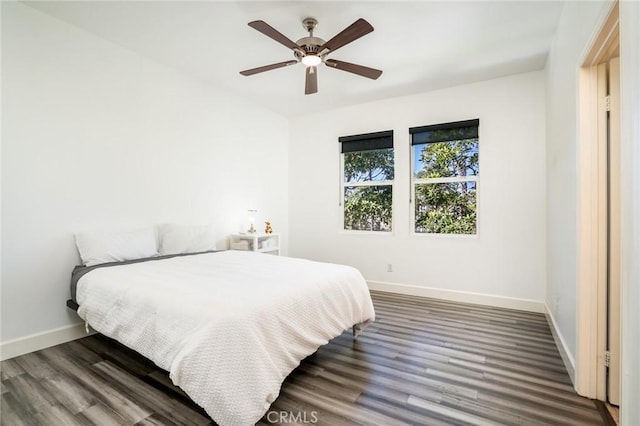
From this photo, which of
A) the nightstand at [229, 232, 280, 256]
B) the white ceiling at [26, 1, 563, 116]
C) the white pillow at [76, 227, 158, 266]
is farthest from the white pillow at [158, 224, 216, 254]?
the white ceiling at [26, 1, 563, 116]

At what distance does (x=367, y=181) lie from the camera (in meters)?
4.65

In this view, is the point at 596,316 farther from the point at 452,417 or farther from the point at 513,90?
the point at 513,90

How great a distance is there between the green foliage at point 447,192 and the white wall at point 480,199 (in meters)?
0.13

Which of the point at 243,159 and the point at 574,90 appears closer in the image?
the point at 574,90

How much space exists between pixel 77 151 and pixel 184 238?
1.26 meters

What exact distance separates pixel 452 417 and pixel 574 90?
7.22 feet

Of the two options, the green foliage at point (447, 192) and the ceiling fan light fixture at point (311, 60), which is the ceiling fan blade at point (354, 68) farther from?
the green foliage at point (447, 192)

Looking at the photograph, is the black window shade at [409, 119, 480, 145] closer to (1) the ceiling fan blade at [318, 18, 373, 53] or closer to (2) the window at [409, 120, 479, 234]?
(2) the window at [409, 120, 479, 234]

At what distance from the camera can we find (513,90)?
3.63 metres

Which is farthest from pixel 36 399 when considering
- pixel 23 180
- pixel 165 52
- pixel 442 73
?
pixel 442 73

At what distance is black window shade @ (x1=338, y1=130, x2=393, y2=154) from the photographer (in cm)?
441

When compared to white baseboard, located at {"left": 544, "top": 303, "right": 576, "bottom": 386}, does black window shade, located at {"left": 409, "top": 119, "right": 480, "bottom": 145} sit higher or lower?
higher

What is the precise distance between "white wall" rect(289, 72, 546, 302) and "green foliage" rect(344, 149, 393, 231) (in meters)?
0.16
